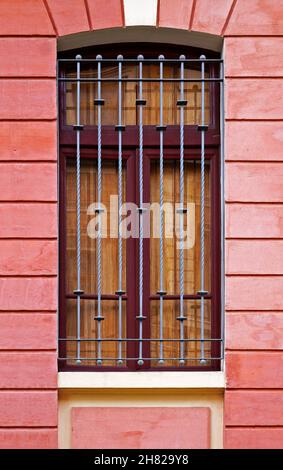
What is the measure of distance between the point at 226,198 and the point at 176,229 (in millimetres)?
551

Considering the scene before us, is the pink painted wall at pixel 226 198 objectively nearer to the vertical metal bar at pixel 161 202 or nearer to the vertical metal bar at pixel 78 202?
the vertical metal bar at pixel 78 202

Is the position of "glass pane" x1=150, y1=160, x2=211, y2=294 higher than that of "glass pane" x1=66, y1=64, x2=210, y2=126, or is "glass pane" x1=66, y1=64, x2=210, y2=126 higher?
"glass pane" x1=66, y1=64, x2=210, y2=126

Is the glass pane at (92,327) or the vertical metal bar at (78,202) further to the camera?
the glass pane at (92,327)

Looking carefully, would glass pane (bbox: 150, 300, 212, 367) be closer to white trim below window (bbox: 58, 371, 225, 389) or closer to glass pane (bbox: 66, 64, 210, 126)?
white trim below window (bbox: 58, 371, 225, 389)

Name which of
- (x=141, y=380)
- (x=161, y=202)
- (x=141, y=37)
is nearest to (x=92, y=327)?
(x=141, y=380)

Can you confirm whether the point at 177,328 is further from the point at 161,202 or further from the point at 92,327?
the point at 161,202

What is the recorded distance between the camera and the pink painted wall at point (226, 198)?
23.1 feet

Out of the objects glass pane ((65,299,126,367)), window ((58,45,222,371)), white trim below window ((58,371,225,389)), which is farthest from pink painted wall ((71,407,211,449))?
glass pane ((65,299,126,367))

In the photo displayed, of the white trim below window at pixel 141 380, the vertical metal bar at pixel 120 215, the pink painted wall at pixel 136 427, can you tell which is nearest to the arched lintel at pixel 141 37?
the vertical metal bar at pixel 120 215

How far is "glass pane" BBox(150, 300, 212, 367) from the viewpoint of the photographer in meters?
7.34

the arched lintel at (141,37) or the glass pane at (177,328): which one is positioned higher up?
the arched lintel at (141,37)

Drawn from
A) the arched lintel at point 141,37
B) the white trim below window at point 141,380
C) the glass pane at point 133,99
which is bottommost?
the white trim below window at point 141,380

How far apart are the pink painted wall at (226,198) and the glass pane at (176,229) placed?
40cm

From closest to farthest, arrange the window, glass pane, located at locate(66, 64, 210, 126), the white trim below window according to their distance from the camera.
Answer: the white trim below window < the window < glass pane, located at locate(66, 64, 210, 126)
